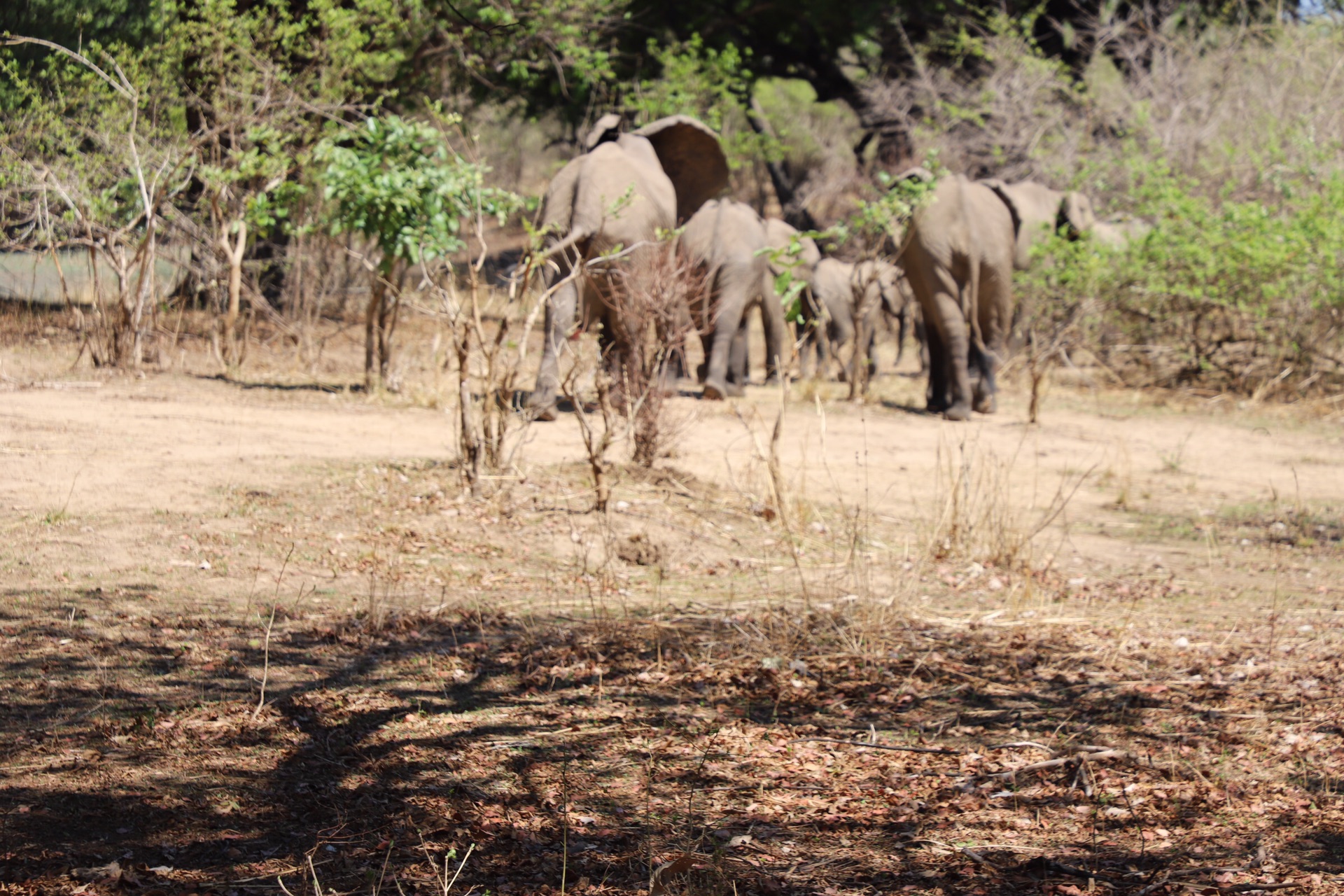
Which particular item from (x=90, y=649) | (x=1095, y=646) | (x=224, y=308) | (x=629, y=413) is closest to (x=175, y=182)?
(x=224, y=308)

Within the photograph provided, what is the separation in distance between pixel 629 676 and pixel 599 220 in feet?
22.5

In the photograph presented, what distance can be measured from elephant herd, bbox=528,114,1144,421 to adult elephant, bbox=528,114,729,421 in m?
0.01

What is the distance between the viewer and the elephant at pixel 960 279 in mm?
13406

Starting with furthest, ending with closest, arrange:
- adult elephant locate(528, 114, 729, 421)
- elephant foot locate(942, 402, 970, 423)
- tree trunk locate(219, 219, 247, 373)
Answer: elephant foot locate(942, 402, 970, 423) < tree trunk locate(219, 219, 247, 373) < adult elephant locate(528, 114, 729, 421)

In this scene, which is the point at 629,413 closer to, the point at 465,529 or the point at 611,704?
the point at 465,529

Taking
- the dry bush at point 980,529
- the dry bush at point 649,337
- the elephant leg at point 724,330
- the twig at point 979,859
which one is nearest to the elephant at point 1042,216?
the elephant leg at point 724,330

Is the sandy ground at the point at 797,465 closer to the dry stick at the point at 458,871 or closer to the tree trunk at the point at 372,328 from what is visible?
the tree trunk at the point at 372,328

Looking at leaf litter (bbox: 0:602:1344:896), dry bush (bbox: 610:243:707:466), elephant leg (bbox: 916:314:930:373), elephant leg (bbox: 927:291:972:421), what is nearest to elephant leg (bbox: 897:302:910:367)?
elephant leg (bbox: 916:314:930:373)

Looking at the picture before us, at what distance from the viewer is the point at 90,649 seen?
195 inches

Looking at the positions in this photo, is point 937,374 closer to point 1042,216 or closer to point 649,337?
point 1042,216

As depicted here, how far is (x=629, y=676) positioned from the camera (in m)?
5.29

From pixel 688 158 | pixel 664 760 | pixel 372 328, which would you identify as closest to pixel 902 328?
pixel 688 158

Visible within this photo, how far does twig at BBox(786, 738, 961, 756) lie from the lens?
14.8ft

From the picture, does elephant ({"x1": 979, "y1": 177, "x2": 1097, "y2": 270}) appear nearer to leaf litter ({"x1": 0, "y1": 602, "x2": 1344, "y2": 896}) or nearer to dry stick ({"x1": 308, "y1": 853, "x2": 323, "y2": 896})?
leaf litter ({"x1": 0, "y1": 602, "x2": 1344, "y2": 896})
